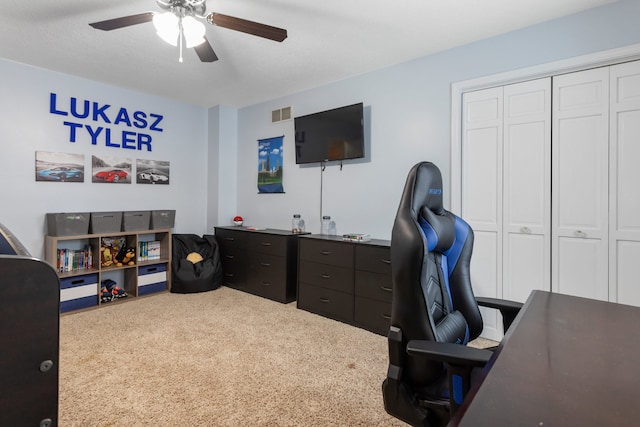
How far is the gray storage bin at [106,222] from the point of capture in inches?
138

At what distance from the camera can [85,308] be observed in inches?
135

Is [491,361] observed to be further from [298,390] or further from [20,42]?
[20,42]

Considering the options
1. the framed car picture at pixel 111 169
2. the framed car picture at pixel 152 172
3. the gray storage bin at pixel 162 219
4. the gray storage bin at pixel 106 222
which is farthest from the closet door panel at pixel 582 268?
the framed car picture at pixel 111 169

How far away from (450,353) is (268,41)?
2.75 meters

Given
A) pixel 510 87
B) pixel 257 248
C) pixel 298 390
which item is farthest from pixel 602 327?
pixel 257 248

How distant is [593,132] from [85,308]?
477 cm

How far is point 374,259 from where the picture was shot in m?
2.98

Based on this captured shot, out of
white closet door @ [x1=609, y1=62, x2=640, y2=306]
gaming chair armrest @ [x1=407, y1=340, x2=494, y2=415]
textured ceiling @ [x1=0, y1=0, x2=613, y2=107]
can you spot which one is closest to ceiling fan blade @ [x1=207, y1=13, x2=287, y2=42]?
textured ceiling @ [x1=0, y1=0, x2=613, y2=107]

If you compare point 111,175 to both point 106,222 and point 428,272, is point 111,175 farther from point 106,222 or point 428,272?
point 428,272

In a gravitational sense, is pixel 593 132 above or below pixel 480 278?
above

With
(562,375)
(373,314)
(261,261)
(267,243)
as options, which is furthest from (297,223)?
(562,375)

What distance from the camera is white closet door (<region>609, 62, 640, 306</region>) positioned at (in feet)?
7.29

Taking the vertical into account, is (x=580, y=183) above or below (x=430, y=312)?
above

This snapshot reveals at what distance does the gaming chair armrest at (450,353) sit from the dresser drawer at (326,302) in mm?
2156
